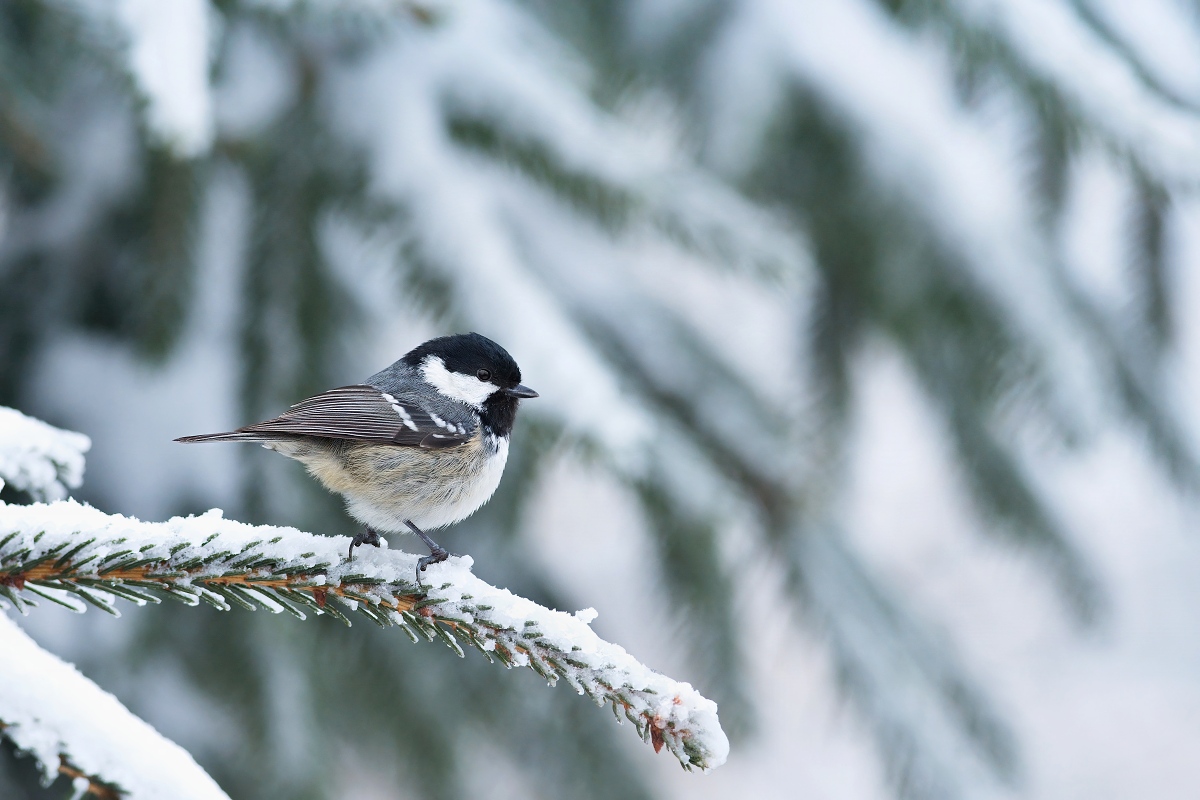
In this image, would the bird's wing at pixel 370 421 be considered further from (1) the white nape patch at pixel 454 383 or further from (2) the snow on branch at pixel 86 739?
(2) the snow on branch at pixel 86 739

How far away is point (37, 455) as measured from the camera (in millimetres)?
1051

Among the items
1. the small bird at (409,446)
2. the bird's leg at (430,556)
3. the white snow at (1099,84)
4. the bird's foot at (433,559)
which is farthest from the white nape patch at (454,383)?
the white snow at (1099,84)

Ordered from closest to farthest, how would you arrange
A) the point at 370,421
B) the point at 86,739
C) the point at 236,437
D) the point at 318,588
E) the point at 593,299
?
the point at 86,739 < the point at 318,588 < the point at 236,437 < the point at 370,421 < the point at 593,299

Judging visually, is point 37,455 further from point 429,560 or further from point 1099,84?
point 1099,84

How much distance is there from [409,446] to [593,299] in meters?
0.59

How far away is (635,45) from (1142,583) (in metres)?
5.75

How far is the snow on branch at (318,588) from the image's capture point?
0.85m

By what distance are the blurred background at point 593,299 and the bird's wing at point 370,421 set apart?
146 mm

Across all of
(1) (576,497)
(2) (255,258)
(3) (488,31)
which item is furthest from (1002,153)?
(1) (576,497)

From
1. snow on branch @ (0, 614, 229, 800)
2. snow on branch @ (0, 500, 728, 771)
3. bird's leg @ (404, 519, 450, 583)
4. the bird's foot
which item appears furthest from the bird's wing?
snow on branch @ (0, 614, 229, 800)

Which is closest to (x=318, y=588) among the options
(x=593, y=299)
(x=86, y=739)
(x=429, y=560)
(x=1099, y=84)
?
(x=429, y=560)

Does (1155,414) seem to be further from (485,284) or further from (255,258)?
(255,258)

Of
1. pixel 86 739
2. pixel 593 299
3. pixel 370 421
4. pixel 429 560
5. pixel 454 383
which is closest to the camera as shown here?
pixel 86 739

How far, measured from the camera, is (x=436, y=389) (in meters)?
1.64
